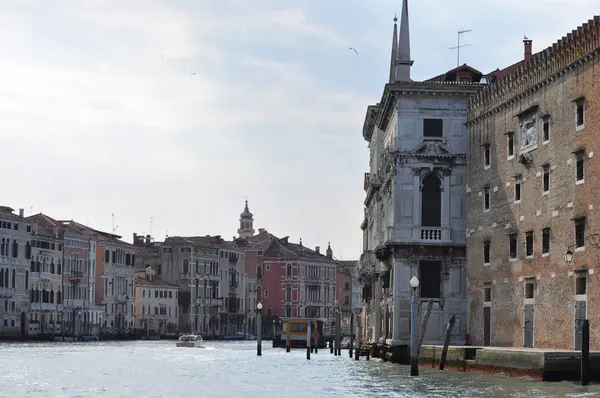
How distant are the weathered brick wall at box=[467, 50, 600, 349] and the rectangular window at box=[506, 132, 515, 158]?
0.80 feet

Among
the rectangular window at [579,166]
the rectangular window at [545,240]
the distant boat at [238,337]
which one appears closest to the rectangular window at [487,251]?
the rectangular window at [545,240]

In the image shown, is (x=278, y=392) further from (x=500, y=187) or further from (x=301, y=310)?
(x=301, y=310)

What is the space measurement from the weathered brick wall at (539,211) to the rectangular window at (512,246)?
21cm

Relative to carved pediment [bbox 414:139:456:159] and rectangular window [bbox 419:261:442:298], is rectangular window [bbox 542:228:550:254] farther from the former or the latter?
rectangular window [bbox 419:261:442:298]

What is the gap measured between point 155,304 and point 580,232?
9504cm

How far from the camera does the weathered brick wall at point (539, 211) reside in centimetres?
3738

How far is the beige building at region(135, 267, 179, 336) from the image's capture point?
5054 inches

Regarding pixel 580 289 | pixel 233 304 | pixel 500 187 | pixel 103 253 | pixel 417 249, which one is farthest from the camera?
pixel 233 304

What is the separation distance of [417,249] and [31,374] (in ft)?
47.8

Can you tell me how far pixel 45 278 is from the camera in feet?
354

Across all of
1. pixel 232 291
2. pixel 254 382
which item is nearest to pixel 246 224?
pixel 232 291

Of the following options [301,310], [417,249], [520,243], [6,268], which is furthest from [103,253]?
[520,243]

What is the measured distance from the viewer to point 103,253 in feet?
390

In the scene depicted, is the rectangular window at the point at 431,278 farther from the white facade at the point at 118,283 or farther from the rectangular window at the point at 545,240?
the white facade at the point at 118,283
